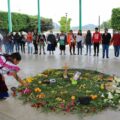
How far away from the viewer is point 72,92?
27.1ft

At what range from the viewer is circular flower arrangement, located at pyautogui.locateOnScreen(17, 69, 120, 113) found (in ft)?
24.0

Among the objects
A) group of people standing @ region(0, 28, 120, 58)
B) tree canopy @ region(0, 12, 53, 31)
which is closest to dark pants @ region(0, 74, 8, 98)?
group of people standing @ region(0, 28, 120, 58)

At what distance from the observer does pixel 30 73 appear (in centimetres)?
1225

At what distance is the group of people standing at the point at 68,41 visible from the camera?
56.9ft

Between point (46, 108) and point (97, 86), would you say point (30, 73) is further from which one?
point (46, 108)

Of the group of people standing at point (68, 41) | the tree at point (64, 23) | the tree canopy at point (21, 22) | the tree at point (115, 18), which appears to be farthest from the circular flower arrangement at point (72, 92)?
the tree at point (64, 23)

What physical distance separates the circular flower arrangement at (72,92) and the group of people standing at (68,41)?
23.3 ft

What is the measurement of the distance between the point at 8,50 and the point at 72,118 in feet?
49.4

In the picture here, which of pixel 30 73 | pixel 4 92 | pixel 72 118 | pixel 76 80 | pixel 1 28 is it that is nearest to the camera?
pixel 72 118

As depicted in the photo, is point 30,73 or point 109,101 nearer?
point 109,101

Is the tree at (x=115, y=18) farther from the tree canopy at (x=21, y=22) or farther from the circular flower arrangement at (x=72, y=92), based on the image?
the circular flower arrangement at (x=72, y=92)

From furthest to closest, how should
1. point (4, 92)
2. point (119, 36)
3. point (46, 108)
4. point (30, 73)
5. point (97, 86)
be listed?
point (119, 36), point (30, 73), point (97, 86), point (4, 92), point (46, 108)

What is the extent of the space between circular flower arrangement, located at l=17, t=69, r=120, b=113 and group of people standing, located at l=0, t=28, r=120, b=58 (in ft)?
23.3

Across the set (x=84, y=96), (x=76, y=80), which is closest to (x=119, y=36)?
(x=76, y=80)
